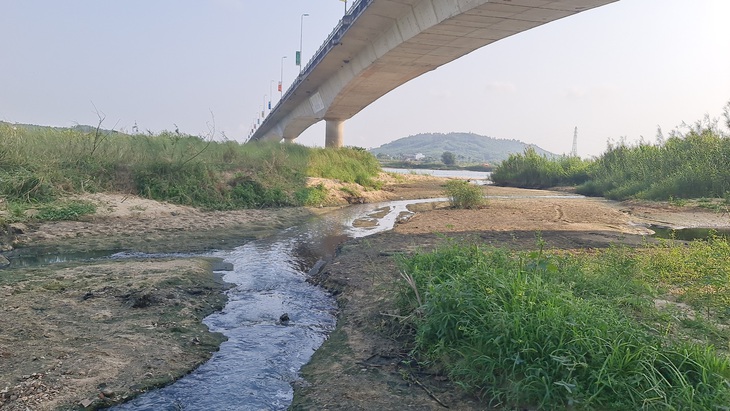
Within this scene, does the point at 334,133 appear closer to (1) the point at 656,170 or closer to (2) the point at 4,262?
(1) the point at 656,170

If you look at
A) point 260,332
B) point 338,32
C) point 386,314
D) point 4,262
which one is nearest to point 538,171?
point 338,32

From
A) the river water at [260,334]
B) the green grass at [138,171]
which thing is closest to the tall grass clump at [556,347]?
the river water at [260,334]

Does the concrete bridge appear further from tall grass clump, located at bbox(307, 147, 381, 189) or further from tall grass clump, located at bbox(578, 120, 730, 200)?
tall grass clump, located at bbox(578, 120, 730, 200)

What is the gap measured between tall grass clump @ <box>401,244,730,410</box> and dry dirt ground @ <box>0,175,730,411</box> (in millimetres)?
289

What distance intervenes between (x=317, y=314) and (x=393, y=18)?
14839 millimetres

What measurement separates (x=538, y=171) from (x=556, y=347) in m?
34.6

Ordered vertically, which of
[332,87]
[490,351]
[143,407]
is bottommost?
[143,407]

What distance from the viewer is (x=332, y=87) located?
1120 inches

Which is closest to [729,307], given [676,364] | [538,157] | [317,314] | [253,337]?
[676,364]

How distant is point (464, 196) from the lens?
1530 cm

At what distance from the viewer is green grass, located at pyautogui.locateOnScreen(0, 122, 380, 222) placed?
10990mm

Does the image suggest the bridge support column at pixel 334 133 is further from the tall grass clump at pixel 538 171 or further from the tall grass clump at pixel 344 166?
the tall grass clump at pixel 538 171

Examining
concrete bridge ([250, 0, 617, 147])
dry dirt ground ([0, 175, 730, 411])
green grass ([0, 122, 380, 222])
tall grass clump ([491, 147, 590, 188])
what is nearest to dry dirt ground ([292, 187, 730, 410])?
dry dirt ground ([0, 175, 730, 411])

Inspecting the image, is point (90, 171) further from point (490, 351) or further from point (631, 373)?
point (631, 373)
